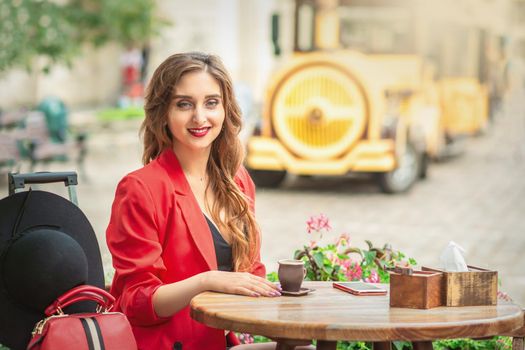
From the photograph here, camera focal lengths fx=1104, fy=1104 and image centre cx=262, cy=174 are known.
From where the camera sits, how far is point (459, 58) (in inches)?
766

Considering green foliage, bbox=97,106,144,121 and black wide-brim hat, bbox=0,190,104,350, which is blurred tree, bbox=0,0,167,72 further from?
black wide-brim hat, bbox=0,190,104,350

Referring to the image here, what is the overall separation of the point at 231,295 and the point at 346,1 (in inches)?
489

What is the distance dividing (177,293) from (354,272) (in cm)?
142

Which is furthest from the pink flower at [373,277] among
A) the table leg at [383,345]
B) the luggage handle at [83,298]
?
the luggage handle at [83,298]

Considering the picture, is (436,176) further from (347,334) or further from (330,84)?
(347,334)

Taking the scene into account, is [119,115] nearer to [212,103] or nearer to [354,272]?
[354,272]

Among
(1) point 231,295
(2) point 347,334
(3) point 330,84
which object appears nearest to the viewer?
(2) point 347,334

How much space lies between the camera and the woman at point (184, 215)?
3322 millimetres

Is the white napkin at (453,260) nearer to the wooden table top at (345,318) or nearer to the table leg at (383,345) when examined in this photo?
the wooden table top at (345,318)

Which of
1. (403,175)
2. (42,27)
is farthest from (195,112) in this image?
(403,175)

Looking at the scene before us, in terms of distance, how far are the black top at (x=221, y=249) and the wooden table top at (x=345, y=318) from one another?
0.29 metres

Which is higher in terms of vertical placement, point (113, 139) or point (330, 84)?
point (330, 84)

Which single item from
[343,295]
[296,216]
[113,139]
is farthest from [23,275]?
[113,139]

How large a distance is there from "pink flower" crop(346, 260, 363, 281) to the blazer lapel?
3.84 ft
